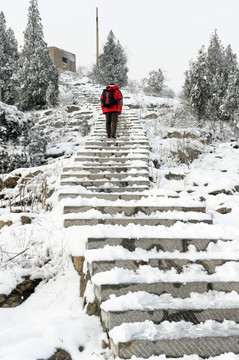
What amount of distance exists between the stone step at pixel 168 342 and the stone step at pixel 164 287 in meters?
0.34

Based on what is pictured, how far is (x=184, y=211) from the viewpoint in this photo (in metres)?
3.94

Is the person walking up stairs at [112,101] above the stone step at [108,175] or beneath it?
above

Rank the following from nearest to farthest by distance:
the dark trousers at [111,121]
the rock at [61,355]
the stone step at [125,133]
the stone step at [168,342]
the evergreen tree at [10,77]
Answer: the stone step at [168,342] → the rock at [61,355] → the dark trousers at [111,121] → the stone step at [125,133] → the evergreen tree at [10,77]

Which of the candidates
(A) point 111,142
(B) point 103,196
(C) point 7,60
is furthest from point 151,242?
(C) point 7,60

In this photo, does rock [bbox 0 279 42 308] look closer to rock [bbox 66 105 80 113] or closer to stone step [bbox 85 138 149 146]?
stone step [bbox 85 138 149 146]

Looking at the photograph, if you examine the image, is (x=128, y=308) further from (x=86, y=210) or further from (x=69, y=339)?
(x=86, y=210)

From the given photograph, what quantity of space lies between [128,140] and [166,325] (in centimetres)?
629

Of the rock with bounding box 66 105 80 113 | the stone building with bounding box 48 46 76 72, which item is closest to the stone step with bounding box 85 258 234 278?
the rock with bounding box 66 105 80 113

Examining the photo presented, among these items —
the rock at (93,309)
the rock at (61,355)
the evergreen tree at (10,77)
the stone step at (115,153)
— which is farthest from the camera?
the evergreen tree at (10,77)

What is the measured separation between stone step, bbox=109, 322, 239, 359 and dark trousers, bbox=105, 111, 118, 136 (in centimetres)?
639

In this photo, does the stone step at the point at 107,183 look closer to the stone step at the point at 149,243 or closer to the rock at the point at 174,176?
the rock at the point at 174,176

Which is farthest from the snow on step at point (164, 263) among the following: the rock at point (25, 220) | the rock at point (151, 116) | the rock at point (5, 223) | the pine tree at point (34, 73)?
the pine tree at point (34, 73)

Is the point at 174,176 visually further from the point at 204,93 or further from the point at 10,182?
Result: the point at 204,93

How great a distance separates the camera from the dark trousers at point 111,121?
798cm
